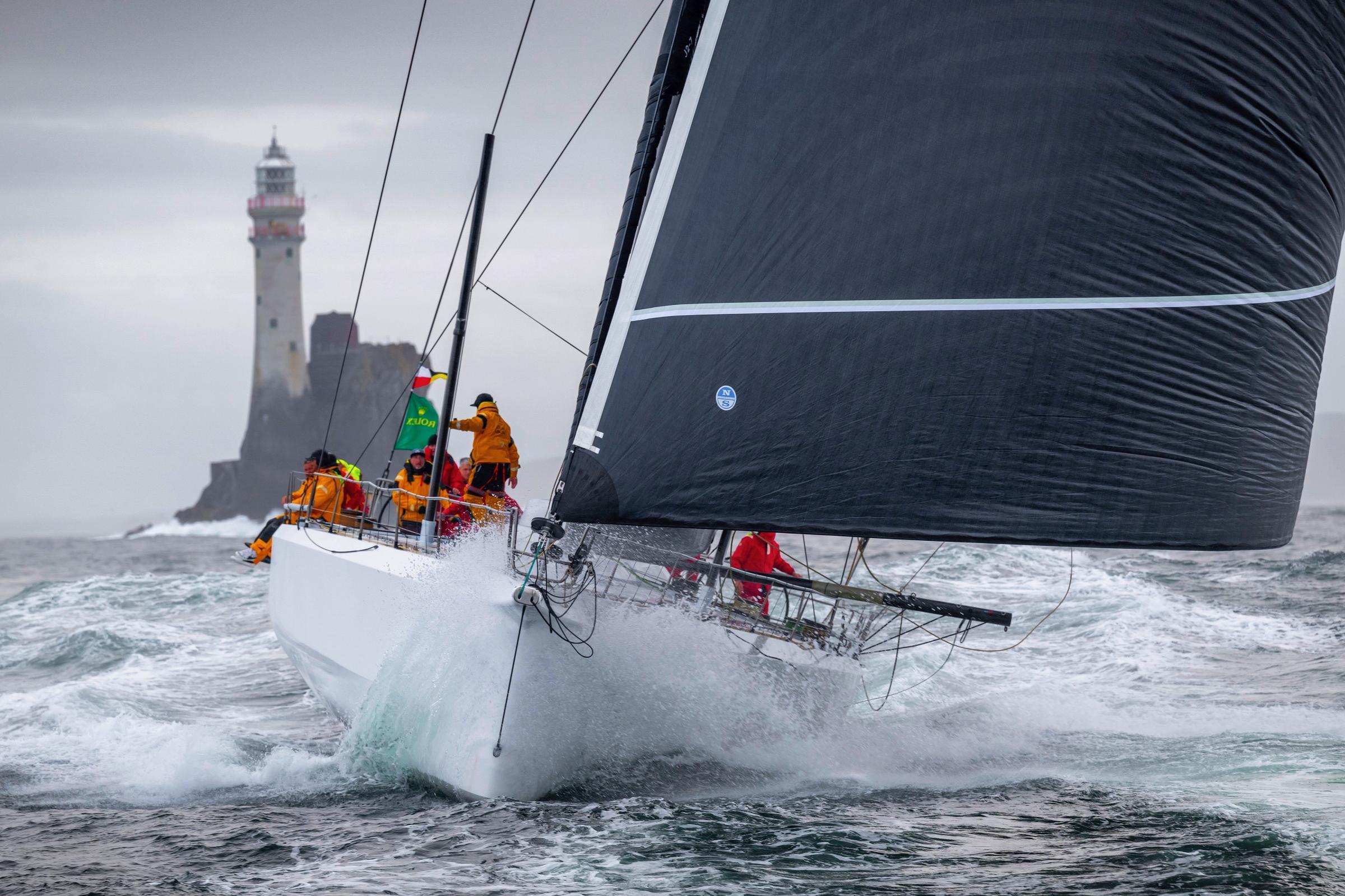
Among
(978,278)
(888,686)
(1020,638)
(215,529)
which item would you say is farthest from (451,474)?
(215,529)

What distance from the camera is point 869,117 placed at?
4984mm

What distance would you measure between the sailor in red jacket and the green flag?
108 inches

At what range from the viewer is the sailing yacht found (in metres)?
4.71

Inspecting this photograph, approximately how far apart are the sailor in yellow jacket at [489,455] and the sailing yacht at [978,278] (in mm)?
1769

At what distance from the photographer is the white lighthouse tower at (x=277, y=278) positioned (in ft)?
188

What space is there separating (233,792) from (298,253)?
54081 mm

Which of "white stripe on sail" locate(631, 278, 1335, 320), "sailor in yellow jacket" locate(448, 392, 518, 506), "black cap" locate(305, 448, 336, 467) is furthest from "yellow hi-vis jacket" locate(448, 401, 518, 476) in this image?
"white stripe on sail" locate(631, 278, 1335, 320)

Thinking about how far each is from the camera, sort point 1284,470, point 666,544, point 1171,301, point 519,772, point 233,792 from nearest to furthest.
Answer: point 1171,301 < point 1284,470 < point 519,772 < point 233,792 < point 666,544

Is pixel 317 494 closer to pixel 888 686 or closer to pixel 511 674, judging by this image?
pixel 511 674

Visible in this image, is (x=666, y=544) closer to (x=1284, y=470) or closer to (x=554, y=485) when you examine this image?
(x=554, y=485)

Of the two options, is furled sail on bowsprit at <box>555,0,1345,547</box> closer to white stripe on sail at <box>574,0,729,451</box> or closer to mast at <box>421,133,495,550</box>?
white stripe on sail at <box>574,0,729,451</box>

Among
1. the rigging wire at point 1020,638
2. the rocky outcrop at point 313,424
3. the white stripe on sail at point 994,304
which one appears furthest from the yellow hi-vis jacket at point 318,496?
the rocky outcrop at point 313,424

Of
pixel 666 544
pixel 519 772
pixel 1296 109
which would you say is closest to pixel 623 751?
pixel 519 772

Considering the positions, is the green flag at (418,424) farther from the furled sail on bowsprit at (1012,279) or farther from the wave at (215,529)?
the wave at (215,529)
